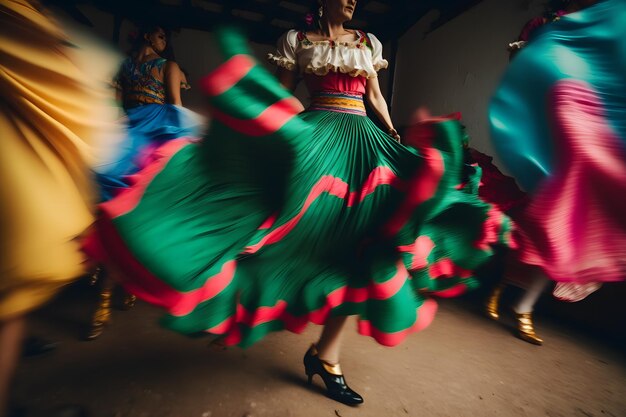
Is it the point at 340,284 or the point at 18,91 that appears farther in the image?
the point at 340,284

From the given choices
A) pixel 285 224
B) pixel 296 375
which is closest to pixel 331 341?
pixel 296 375

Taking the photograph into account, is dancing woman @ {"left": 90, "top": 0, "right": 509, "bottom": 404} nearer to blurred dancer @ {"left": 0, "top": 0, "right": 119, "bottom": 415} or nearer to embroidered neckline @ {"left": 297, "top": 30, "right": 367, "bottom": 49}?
blurred dancer @ {"left": 0, "top": 0, "right": 119, "bottom": 415}

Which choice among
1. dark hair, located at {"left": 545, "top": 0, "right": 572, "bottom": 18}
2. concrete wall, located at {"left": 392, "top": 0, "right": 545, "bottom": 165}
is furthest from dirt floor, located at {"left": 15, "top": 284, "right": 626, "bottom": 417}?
concrete wall, located at {"left": 392, "top": 0, "right": 545, "bottom": 165}

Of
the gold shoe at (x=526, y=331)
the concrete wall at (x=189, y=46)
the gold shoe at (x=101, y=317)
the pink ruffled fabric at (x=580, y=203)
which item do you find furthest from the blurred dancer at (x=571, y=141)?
the concrete wall at (x=189, y=46)

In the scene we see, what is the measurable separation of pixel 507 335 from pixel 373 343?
2.57ft

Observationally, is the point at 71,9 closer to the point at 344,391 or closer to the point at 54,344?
the point at 54,344

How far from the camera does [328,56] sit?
4.07 feet

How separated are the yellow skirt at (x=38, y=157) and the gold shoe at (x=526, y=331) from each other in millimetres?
1969

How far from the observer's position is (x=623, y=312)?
1768 mm

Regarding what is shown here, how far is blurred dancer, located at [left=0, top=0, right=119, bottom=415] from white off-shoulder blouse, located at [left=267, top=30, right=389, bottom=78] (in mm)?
761

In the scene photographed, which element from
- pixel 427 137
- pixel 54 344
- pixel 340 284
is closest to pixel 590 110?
pixel 427 137

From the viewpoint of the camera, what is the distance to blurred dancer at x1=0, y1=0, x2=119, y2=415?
635 millimetres

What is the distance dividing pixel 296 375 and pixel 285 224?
745 mm

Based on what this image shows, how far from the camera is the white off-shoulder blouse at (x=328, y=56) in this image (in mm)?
1228
